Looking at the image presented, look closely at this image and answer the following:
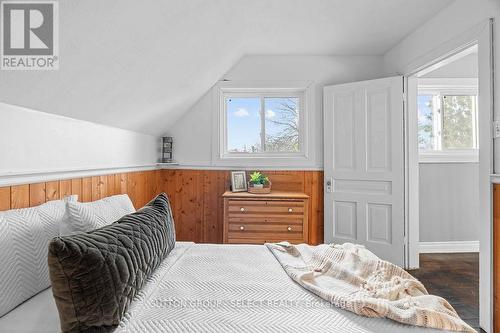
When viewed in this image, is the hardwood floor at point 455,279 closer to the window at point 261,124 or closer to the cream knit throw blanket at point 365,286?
the cream knit throw blanket at point 365,286

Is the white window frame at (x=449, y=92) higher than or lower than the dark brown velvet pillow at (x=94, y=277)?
higher

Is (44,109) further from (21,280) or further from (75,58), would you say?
(21,280)

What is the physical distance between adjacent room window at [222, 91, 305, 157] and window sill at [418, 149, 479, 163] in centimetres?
161

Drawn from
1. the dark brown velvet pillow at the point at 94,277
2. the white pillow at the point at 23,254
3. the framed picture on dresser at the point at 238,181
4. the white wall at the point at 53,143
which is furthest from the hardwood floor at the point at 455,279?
the white wall at the point at 53,143

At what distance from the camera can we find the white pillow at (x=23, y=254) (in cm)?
99

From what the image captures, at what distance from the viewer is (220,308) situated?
1079mm

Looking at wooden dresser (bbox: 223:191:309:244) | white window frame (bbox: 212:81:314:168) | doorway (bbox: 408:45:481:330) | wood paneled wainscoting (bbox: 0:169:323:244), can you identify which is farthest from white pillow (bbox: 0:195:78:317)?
doorway (bbox: 408:45:481:330)

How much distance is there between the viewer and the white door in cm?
307

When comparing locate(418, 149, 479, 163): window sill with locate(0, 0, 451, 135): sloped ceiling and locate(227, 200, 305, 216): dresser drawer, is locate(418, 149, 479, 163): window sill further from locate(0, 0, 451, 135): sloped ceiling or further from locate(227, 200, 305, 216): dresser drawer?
locate(227, 200, 305, 216): dresser drawer

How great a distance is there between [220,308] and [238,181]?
2.37 metres

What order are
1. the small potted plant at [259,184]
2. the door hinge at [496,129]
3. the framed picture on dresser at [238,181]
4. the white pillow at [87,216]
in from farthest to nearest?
1. the framed picture on dresser at [238,181]
2. the small potted plant at [259,184]
3. the door hinge at [496,129]
4. the white pillow at [87,216]

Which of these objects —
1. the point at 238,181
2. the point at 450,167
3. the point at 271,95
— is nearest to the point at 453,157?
the point at 450,167

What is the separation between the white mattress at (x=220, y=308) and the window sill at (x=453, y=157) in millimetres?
3078

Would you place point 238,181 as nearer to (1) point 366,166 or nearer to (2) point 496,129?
(1) point 366,166
